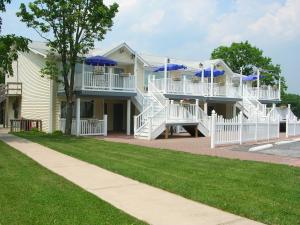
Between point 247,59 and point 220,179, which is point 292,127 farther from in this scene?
point 247,59

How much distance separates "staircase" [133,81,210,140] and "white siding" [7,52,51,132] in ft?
19.0

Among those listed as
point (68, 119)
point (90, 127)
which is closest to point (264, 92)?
point (90, 127)

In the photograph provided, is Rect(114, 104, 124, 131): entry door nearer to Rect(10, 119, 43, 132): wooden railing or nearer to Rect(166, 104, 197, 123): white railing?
Rect(10, 119, 43, 132): wooden railing

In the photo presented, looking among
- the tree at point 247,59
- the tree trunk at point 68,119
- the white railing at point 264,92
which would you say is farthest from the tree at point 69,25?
the tree at point 247,59

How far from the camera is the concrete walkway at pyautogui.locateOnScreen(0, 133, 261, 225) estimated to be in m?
6.45

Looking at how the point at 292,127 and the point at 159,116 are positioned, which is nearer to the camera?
the point at 159,116

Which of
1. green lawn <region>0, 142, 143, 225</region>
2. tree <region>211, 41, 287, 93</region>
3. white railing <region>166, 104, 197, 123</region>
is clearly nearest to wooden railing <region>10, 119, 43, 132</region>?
white railing <region>166, 104, 197, 123</region>

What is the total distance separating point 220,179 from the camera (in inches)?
381

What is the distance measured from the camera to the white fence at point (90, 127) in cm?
2431

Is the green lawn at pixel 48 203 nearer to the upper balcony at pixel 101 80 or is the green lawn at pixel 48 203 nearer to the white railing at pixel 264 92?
the upper balcony at pixel 101 80

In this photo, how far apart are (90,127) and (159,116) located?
4343 millimetres

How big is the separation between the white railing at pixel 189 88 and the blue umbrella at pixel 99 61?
3.04 meters

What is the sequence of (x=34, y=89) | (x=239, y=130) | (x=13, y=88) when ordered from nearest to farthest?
(x=239, y=130) < (x=34, y=89) < (x=13, y=88)

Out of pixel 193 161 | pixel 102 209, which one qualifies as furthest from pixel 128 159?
pixel 102 209
